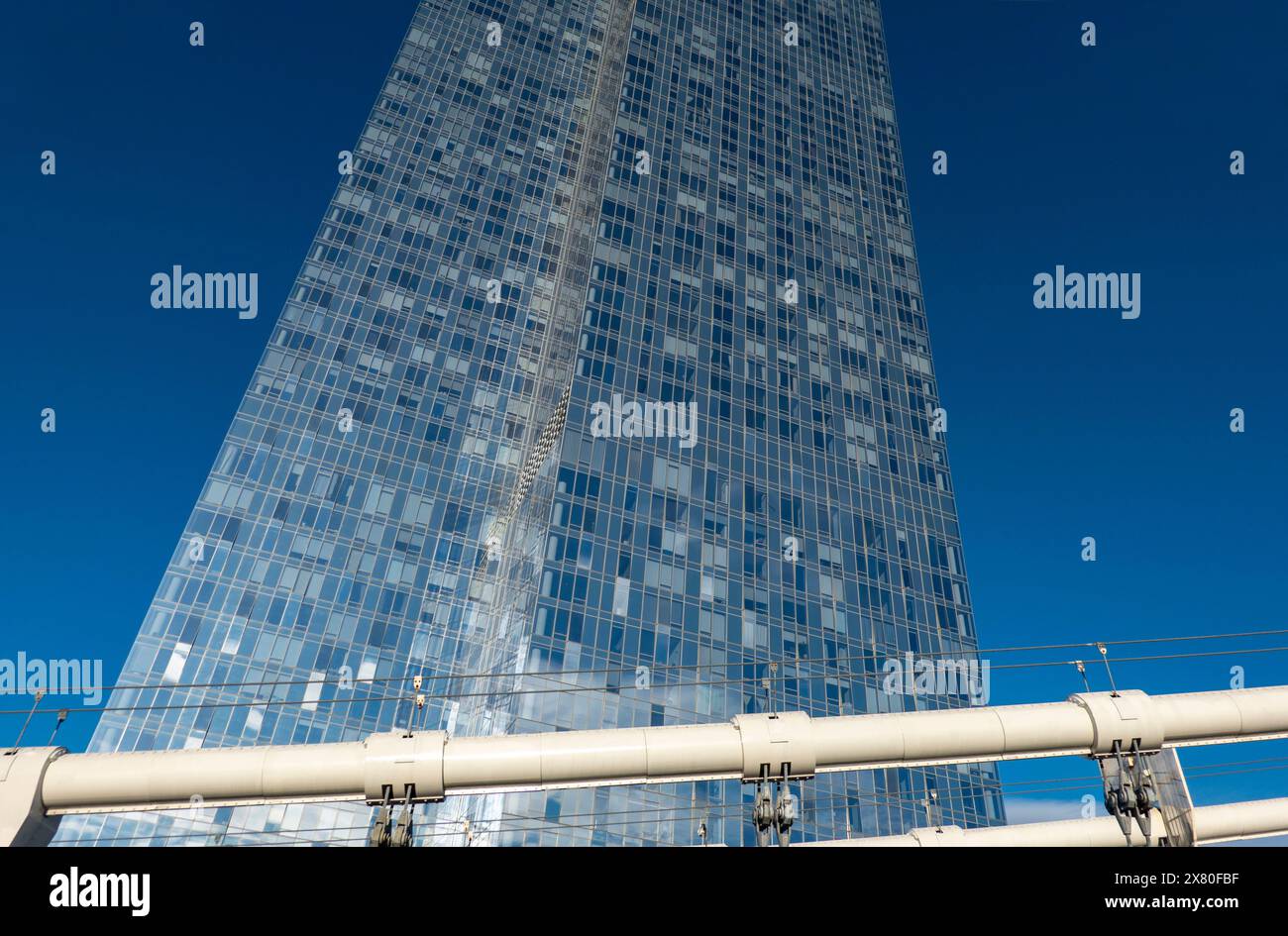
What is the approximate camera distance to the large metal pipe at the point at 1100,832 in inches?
1014

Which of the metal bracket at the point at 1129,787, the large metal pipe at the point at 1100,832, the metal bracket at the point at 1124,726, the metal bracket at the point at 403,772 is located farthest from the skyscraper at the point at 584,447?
the metal bracket at the point at 403,772

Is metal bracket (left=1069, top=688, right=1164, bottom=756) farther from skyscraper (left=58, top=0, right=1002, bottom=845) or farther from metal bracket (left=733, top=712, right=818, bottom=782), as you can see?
skyscraper (left=58, top=0, right=1002, bottom=845)

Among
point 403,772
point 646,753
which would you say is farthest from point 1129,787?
point 403,772

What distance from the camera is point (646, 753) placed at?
21344mm

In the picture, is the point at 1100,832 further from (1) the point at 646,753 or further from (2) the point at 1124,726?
(1) the point at 646,753

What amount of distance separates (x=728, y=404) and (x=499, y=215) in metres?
42.2

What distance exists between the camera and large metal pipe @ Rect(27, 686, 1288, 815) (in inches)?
804

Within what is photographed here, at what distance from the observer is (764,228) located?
338 ft

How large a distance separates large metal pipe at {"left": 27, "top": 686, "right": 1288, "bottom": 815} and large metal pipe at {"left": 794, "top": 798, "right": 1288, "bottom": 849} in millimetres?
4055

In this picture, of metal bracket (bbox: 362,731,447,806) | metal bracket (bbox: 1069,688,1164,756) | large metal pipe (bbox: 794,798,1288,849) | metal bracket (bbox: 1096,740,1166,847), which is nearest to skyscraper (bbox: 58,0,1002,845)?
large metal pipe (bbox: 794,798,1288,849)

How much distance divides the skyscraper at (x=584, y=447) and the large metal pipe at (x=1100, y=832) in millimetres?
23031
